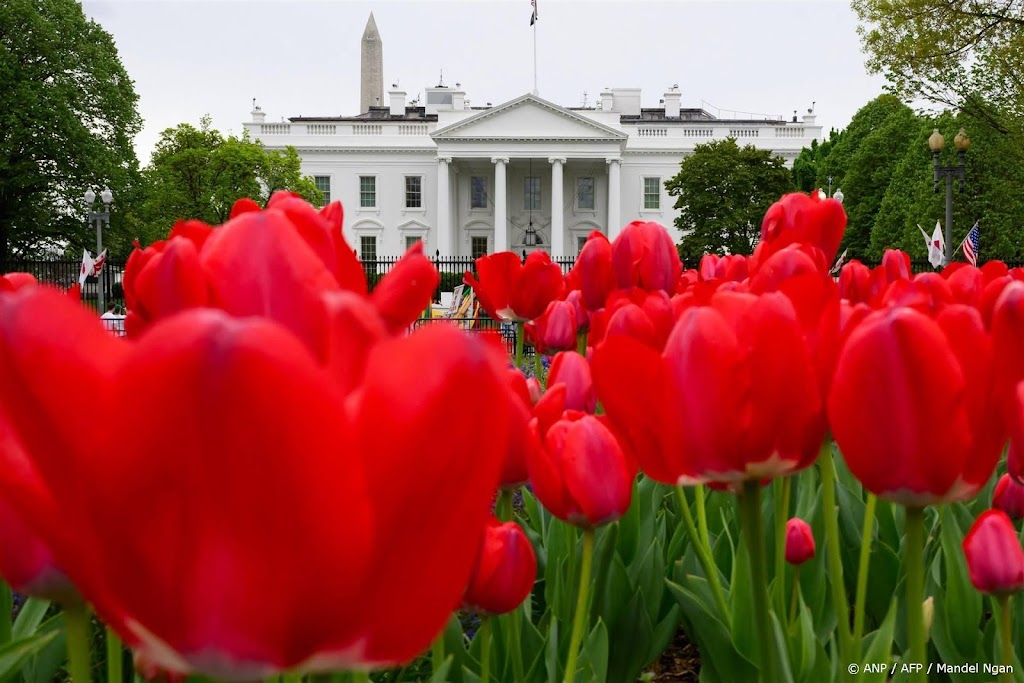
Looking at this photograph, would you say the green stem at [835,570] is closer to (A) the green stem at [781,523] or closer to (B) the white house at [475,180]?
(A) the green stem at [781,523]

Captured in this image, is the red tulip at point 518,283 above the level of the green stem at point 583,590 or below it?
above

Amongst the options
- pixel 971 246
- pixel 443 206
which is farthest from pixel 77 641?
pixel 443 206

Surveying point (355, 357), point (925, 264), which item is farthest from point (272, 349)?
point (925, 264)

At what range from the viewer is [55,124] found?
22938mm

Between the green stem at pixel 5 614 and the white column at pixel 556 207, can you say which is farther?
the white column at pixel 556 207

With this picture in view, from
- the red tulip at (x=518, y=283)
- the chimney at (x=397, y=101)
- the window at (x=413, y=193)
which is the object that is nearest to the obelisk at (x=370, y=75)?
the chimney at (x=397, y=101)

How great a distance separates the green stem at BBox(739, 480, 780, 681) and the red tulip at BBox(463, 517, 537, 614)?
0.74 feet

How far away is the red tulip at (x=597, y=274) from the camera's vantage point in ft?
5.39

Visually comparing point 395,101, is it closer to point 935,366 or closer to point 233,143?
point 233,143

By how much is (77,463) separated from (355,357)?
0.09 meters

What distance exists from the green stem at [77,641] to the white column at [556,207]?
36591 mm

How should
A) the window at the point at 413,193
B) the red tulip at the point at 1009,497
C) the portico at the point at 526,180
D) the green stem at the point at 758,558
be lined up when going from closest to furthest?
the green stem at the point at 758,558, the red tulip at the point at 1009,497, the portico at the point at 526,180, the window at the point at 413,193

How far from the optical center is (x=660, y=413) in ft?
2.06

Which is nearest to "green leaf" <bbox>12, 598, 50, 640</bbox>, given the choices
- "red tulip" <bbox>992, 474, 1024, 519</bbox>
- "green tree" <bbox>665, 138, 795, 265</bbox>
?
"red tulip" <bbox>992, 474, 1024, 519</bbox>
